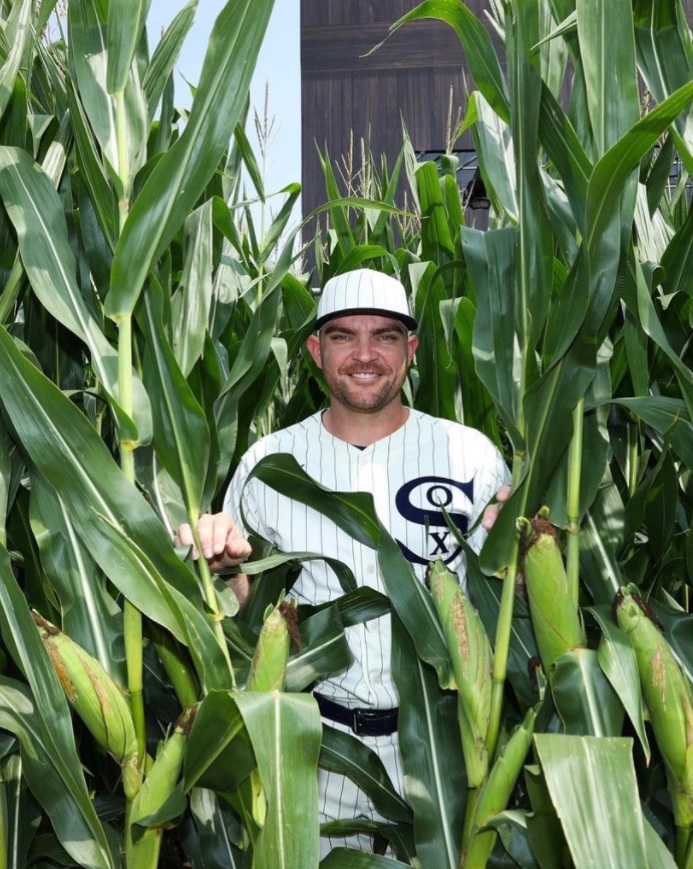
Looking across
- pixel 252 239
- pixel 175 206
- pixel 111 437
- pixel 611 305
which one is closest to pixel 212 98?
pixel 175 206

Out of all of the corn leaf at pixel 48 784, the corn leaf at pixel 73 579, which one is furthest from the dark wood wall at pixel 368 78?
the corn leaf at pixel 48 784

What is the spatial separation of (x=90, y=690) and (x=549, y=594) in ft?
1.61

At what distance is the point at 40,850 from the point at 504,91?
1.12 metres

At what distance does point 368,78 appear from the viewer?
24.9 ft

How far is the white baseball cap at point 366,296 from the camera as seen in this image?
1.55 metres

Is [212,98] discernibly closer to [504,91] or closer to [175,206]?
[175,206]

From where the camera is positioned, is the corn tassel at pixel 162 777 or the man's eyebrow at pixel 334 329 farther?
the man's eyebrow at pixel 334 329

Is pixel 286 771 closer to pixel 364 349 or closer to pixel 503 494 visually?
pixel 503 494

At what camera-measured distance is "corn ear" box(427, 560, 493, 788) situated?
3.40ft

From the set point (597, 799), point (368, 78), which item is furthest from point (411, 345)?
point (368, 78)

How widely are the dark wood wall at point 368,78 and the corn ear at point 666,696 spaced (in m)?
6.82

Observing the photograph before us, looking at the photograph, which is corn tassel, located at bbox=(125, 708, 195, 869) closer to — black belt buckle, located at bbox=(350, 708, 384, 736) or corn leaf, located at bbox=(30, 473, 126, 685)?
corn leaf, located at bbox=(30, 473, 126, 685)

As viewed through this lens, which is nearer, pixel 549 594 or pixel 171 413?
pixel 549 594

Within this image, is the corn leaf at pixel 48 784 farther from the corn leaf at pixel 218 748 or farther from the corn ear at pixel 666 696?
the corn ear at pixel 666 696
